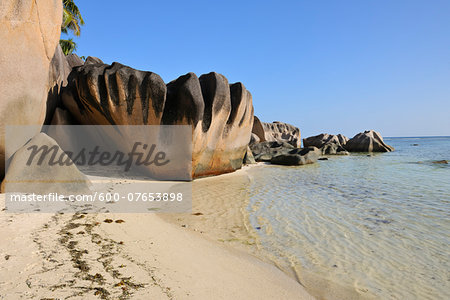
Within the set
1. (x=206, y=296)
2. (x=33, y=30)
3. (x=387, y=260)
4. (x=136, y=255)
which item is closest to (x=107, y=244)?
(x=136, y=255)

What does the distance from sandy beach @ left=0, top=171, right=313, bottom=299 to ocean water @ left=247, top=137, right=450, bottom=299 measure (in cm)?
35

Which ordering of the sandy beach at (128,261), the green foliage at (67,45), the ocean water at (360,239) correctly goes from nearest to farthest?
the sandy beach at (128,261), the ocean water at (360,239), the green foliage at (67,45)

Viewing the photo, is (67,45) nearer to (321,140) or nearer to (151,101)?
(151,101)

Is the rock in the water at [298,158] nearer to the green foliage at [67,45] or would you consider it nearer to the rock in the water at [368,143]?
the rock in the water at [368,143]

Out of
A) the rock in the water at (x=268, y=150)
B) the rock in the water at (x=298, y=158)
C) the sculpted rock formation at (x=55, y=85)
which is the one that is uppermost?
the sculpted rock formation at (x=55, y=85)

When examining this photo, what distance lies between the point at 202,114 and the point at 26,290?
19.6 feet

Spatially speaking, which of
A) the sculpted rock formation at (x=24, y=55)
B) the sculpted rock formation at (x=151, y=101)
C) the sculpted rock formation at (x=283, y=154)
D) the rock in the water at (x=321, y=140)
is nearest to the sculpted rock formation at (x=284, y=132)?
the rock in the water at (x=321, y=140)

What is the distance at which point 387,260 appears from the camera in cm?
301

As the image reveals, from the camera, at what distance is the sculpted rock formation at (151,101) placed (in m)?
6.83

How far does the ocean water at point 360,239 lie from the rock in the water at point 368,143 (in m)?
21.1

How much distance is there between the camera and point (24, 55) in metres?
4.69

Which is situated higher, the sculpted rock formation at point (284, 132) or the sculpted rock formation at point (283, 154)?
the sculpted rock formation at point (284, 132)

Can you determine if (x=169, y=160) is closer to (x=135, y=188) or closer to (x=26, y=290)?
(x=135, y=188)

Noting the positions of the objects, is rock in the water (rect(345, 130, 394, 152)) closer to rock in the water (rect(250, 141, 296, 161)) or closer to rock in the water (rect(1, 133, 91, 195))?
rock in the water (rect(250, 141, 296, 161))
